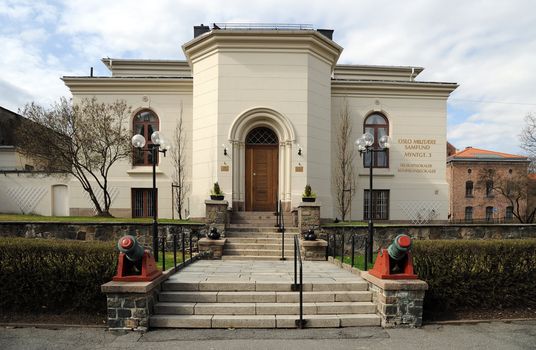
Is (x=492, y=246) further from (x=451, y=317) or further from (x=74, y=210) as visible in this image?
(x=74, y=210)

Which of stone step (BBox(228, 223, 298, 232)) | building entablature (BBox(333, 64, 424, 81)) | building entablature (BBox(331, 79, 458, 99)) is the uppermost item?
building entablature (BBox(333, 64, 424, 81))

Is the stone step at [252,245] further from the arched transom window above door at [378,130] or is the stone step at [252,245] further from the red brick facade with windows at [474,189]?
the red brick facade with windows at [474,189]

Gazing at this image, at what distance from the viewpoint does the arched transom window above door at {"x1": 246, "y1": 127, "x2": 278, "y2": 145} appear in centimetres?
1429

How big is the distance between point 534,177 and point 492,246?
88.3 feet

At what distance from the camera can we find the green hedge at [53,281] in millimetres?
6184

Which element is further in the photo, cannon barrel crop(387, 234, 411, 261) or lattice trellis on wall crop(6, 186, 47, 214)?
lattice trellis on wall crop(6, 186, 47, 214)

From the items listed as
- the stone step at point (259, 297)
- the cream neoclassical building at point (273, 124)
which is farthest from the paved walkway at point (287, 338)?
the cream neoclassical building at point (273, 124)

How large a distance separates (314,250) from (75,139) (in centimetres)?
1106

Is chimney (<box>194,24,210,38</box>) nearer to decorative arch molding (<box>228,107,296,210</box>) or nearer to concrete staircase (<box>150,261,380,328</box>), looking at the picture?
decorative arch molding (<box>228,107,296,210</box>)

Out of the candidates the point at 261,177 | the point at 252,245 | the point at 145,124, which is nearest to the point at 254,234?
the point at 252,245

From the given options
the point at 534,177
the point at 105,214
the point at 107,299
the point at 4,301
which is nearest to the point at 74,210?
the point at 105,214

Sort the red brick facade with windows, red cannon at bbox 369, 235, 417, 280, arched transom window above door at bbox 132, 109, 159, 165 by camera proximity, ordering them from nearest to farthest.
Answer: red cannon at bbox 369, 235, 417, 280
arched transom window above door at bbox 132, 109, 159, 165
the red brick facade with windows

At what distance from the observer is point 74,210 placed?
16.6 meters

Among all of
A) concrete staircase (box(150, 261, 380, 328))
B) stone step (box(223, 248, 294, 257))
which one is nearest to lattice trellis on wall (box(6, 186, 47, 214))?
stone step (box(223, 248, 294, 257))
